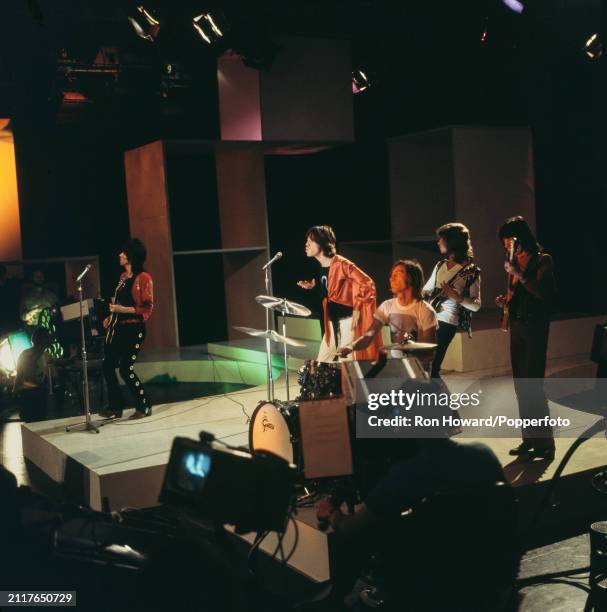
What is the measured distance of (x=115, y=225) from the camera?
10.5 meters

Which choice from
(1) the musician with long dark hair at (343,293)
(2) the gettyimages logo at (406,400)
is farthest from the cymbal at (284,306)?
(2) the gettyimages logo at (406,400)

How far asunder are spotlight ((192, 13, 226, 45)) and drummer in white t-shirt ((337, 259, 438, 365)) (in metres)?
3.49

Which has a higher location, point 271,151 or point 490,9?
point 490,9

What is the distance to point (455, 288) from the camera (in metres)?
4.92

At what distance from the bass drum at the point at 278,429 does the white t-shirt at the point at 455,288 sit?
1.33m

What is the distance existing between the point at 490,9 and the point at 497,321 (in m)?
2.95

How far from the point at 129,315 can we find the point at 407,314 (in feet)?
7.86

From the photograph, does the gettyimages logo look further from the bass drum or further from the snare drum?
the bass drum

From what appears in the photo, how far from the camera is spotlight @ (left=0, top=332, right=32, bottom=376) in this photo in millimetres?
7836

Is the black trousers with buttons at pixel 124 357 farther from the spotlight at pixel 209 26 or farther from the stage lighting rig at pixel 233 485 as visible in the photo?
the stage lighting rig at pixel 233 485

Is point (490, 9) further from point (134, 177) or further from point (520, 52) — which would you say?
point (134, 177)

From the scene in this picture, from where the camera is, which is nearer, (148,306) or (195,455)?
(195,455)

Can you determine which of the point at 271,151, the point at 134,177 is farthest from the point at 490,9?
the point at 134,177

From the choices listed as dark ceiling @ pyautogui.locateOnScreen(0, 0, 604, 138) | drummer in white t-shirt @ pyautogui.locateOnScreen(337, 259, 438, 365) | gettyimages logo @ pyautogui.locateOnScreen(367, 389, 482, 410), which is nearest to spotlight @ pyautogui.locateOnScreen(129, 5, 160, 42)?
dark ceiling @ pyautogui.locateOnScreen(0, 0, 604, 138)
